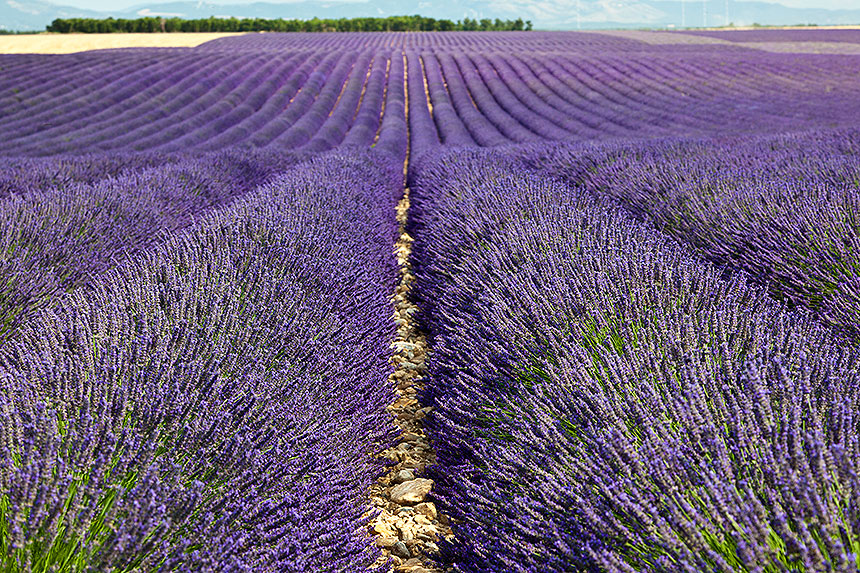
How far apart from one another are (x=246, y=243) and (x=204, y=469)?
1497 millimetres

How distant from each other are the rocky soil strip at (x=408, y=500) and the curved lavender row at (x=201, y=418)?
6.5 inches

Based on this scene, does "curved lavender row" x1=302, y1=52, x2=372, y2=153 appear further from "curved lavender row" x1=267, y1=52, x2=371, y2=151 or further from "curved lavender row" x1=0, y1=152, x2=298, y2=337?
"curved lavender row" x1=0, y1=152, x2=298, y2=337

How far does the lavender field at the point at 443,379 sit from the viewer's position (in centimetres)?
101

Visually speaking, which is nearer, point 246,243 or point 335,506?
point 335,506

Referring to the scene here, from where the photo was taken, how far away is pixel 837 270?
2461 millimetres

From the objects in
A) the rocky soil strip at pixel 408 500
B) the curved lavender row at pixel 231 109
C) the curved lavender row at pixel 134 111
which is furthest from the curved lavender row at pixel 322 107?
the rocky soil strip at pixel 408 500

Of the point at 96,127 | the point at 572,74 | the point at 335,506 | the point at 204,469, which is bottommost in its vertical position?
the point at 335,506

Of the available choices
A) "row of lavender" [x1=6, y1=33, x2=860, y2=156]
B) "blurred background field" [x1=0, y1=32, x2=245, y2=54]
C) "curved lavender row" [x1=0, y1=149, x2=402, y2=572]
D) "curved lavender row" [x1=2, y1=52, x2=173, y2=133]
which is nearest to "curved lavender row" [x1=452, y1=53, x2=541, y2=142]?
"row of lavender" [x1=6, y1=33, x2=860, y2=156]

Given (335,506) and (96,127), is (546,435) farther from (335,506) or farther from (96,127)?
(96,127)

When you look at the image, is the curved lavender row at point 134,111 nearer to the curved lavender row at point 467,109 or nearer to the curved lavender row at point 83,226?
the curved lavender row at point 83,226

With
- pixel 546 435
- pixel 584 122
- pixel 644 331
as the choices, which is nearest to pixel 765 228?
pixel 644 331

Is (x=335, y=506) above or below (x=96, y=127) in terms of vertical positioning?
below

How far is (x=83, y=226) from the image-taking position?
3.57m

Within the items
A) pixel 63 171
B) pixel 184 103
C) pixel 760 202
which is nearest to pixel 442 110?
pixel 184 103
